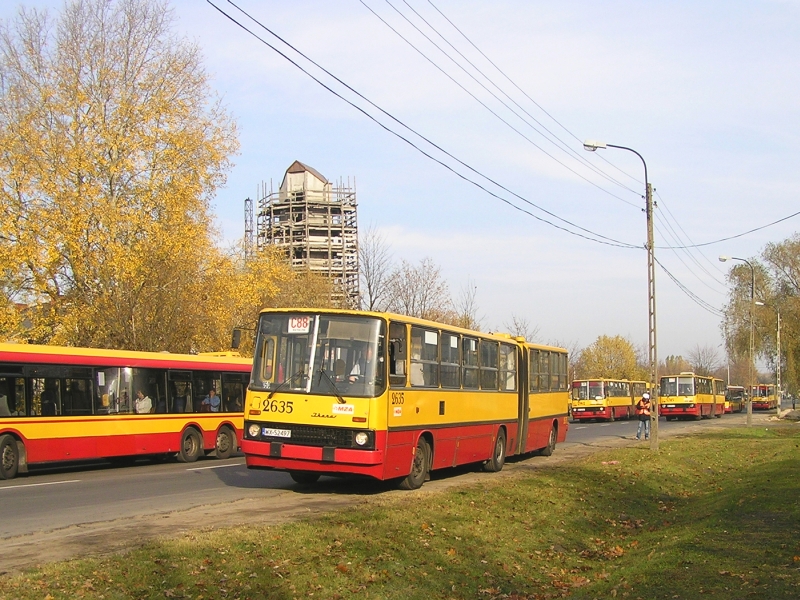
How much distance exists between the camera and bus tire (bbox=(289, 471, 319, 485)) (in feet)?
57.9

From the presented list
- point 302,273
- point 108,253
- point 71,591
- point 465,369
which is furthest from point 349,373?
point 302,273

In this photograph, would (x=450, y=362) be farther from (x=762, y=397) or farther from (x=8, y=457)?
(x=762, y=397)

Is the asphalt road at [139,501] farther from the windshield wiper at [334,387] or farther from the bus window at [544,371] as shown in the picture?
the bus window at [544,371]

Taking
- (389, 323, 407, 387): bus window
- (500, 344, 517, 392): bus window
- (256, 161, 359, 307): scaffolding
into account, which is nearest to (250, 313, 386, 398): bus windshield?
(389, 323, 407, 387): bus window

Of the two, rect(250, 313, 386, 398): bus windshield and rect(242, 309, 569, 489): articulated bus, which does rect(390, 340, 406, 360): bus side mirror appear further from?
rect(250, 313, 386, 398): bus windshield

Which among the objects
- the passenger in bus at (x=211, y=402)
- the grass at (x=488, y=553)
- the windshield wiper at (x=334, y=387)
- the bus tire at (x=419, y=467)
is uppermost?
the windshield wiper at (x=334, y=387)

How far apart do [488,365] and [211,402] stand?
8.86m

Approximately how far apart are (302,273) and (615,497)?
132ft

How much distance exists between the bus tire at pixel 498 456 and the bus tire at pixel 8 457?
1026 cm

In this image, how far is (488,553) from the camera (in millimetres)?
11789

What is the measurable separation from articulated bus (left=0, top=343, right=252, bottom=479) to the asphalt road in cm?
70

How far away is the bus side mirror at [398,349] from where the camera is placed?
15906 millimetres

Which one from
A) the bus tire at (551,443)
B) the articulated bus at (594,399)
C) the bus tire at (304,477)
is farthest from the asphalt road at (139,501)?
the articulated bus at (594,399)

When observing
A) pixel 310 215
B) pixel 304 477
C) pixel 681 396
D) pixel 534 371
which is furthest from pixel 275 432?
pixel 310 215
